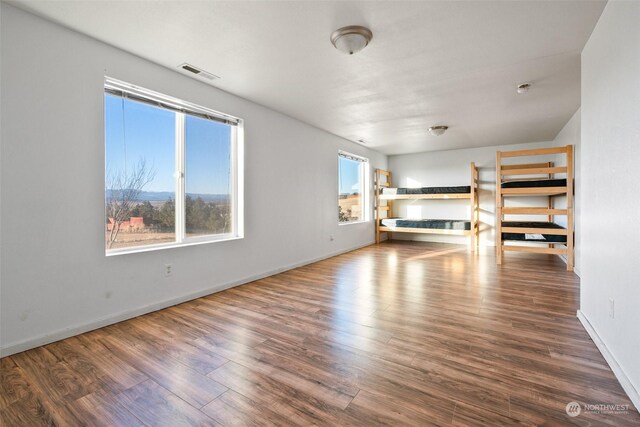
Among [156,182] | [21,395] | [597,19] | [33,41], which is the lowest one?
[21,395]

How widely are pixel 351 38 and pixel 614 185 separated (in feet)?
5.92

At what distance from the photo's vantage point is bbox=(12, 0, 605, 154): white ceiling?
1847 mm

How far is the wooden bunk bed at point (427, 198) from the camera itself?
18.9 ft

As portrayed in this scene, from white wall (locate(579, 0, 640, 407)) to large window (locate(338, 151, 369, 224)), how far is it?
370cm

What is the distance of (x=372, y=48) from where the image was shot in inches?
90.4

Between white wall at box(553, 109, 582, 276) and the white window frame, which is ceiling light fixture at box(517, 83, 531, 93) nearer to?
white wall at box(553, 109, 582, 276)

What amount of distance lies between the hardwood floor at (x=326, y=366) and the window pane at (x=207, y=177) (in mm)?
800

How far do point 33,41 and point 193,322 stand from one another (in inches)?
85.0

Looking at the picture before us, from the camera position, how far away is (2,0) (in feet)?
5.81

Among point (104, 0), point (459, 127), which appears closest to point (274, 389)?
point (104, 0)

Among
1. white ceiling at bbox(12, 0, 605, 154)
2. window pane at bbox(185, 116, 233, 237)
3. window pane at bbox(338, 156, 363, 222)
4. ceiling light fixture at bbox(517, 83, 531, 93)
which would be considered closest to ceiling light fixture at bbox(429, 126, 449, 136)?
white ceiling at bbox(12, 0, 605, 154)

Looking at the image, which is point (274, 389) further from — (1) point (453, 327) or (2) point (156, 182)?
(2) point (156, 182)

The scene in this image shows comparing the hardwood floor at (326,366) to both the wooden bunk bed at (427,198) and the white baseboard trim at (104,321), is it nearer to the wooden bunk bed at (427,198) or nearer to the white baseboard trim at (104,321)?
the white baseboard trim at (104,321)

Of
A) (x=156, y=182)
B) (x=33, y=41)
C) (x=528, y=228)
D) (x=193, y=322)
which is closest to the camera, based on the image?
(x=33, y=41)
